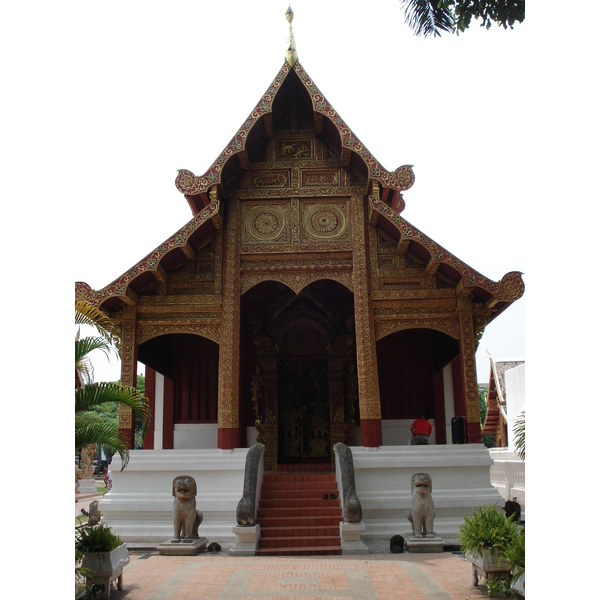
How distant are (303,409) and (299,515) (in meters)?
3.68

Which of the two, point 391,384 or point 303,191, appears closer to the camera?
point 303,191


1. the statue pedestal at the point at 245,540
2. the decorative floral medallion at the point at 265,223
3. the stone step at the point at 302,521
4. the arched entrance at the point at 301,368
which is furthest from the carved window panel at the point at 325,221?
the statue pedestal at the point at 245,540

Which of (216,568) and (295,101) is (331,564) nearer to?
(216,568)

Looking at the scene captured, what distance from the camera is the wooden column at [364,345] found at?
35.1 feet

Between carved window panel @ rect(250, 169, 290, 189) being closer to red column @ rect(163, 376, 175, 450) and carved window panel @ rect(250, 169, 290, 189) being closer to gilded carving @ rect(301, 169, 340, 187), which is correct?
gilded carving @ rect(301, 169, 340, 187)

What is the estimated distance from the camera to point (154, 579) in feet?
23.3

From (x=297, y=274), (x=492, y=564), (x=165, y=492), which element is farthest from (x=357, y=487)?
(x=492, y=564)

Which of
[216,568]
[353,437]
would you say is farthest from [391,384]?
[216,568]

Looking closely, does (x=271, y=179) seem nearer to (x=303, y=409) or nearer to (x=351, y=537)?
(x=303, y=409)

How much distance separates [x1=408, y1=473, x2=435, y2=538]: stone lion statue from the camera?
28.7 ft

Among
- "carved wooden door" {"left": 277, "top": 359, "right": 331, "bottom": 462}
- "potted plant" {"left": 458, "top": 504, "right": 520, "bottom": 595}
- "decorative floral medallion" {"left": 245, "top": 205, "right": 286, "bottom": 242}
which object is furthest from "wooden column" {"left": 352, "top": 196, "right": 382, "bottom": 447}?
"potted plant" {"left": 458, "top": 504, "right": 520, "bottom": 595}

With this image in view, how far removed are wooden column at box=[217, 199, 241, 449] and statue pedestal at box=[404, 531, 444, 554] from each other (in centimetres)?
343

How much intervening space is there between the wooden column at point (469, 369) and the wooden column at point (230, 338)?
3.91 metres

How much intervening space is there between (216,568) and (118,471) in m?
3.25
